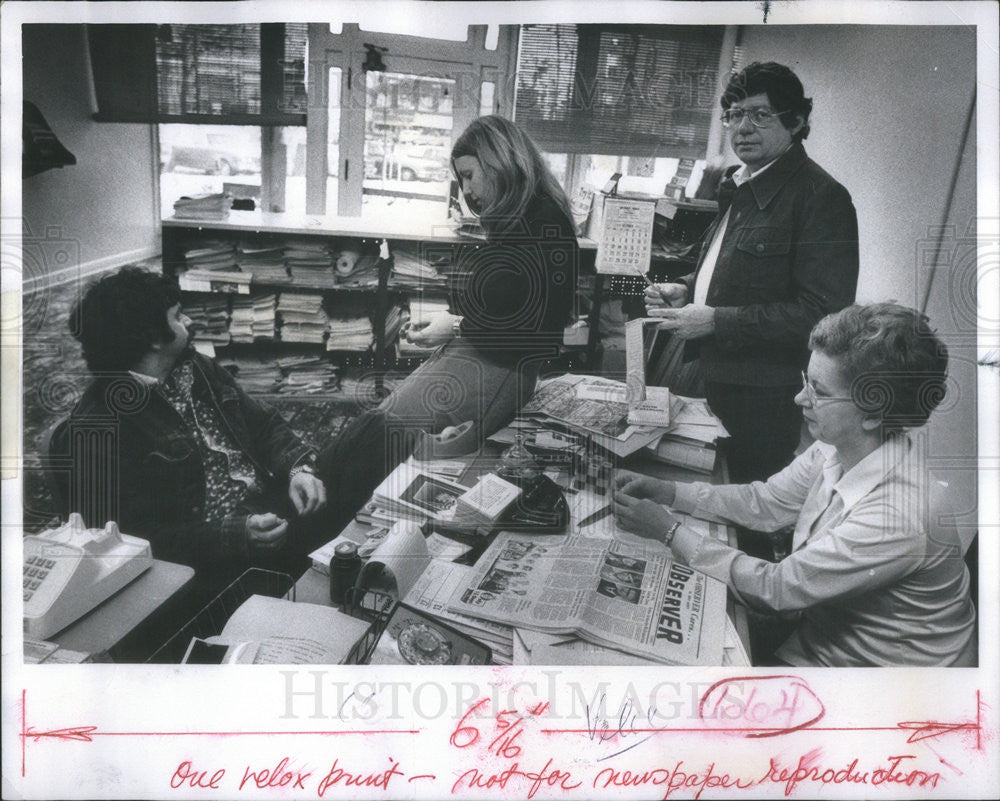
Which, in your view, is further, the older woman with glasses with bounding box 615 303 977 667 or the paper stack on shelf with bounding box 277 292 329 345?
the paper stack on shelf with bounding box 277 292 329 345

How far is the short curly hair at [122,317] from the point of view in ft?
7.30

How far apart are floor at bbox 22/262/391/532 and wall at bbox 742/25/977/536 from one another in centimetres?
129

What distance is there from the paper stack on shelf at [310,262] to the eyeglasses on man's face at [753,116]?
3.35ft

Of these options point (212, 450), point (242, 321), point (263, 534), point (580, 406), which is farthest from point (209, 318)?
point (580, 406)

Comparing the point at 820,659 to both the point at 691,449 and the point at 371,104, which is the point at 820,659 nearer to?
the point at 691,449

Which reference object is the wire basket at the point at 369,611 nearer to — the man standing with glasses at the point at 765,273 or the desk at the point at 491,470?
the desk at the point at 491,470

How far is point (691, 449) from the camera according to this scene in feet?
7.49

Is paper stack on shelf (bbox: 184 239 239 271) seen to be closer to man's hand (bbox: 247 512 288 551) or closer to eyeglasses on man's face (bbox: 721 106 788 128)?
man's hand (bbox: 247 512 288 551)

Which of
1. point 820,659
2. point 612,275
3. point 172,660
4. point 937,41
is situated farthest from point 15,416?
point 937,41

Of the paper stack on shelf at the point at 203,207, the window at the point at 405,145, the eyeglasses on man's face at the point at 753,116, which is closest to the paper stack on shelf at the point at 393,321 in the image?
the window at the point at 405,145

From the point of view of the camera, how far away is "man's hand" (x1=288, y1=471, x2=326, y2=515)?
2.28 m

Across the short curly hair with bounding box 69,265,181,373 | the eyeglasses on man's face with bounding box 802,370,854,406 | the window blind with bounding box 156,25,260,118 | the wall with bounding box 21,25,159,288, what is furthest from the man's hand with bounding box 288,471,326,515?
the eyeglasses on man's face with bounding box 802,370,854,406

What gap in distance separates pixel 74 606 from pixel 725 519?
5.19ft

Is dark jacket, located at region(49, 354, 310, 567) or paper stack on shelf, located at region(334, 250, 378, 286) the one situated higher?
paper stack on shelf, located at region(334, 250, 378, 286)
